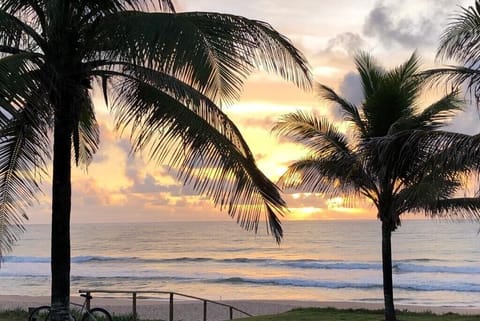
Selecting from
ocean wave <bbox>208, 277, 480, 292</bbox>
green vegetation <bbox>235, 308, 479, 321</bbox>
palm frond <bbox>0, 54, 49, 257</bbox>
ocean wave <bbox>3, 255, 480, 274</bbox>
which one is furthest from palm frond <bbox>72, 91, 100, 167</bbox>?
ocean wave <bbox>3, 255, 480, 274</bbox>

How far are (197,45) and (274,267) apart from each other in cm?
4121

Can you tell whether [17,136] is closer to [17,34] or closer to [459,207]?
[17,34]

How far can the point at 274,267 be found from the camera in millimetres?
46656

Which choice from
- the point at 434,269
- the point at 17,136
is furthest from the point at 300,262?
the point at 17,136

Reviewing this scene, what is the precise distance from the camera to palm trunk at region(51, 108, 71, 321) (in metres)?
7.66

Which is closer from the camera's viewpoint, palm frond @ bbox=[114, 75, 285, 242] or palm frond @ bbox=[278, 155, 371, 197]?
palm frond @ bbox=[114, 75, 285, 242]

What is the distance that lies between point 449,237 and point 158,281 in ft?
135

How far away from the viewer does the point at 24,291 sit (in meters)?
34.2

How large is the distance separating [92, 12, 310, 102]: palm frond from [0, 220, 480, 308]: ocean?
2447 cm

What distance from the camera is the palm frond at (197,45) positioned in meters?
6.57

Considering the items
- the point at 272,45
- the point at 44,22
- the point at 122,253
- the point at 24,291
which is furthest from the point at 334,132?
the point at 122,253

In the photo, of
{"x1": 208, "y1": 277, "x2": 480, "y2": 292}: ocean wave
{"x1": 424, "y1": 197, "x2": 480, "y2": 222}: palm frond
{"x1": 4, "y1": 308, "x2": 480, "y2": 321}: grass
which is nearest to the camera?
{"x1": 424, "y1": 197, "x2": 480, "y2": 222}: palm frond

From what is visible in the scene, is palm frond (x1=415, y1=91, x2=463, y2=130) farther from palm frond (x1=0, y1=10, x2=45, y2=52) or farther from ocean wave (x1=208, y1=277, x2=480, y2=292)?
ocean wave (x1=208, y1=277, x2=480, y2=292)

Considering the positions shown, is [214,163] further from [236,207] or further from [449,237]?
[449,237]
